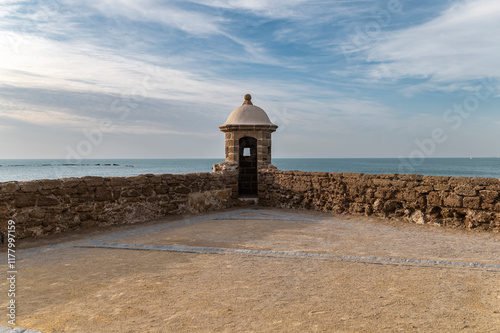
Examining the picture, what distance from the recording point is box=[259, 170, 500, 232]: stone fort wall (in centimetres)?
746

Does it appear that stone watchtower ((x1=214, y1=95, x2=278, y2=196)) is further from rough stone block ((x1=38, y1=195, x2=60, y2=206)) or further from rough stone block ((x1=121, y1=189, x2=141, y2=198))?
rough stone block ((x1=38, y1=195, x2=60, y2=206))

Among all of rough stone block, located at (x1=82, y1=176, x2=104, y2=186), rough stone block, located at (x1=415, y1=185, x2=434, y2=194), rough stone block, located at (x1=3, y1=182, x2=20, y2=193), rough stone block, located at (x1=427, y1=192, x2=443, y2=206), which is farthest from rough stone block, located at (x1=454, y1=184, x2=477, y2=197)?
rough stone block, located at (x1=3, y1=182, x2=20, y2=193)

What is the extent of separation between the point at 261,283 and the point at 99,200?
5.07 metres

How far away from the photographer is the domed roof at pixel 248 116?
12.1 metres

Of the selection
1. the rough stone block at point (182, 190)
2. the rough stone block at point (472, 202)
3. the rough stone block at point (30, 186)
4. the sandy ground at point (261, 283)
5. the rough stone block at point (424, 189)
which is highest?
the rough stone block at point (30, 186)

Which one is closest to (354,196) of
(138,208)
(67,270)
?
(138,208)

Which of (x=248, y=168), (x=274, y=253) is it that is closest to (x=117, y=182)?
(x=274, y=253)

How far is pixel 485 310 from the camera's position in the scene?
351 cm

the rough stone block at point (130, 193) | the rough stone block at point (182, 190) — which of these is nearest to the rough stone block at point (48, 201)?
the rough stone block at point (130, 193)

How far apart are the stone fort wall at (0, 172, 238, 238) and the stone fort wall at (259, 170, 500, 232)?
7.38 ft

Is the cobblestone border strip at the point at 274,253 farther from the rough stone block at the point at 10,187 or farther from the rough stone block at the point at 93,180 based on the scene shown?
the rough stone block at the point at 93,180

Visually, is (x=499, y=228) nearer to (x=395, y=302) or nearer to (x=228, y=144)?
(x=395, y=302)

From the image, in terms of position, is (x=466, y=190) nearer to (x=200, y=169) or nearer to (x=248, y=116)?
(x=248, y=116)

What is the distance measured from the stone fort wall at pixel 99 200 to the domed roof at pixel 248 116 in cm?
226
